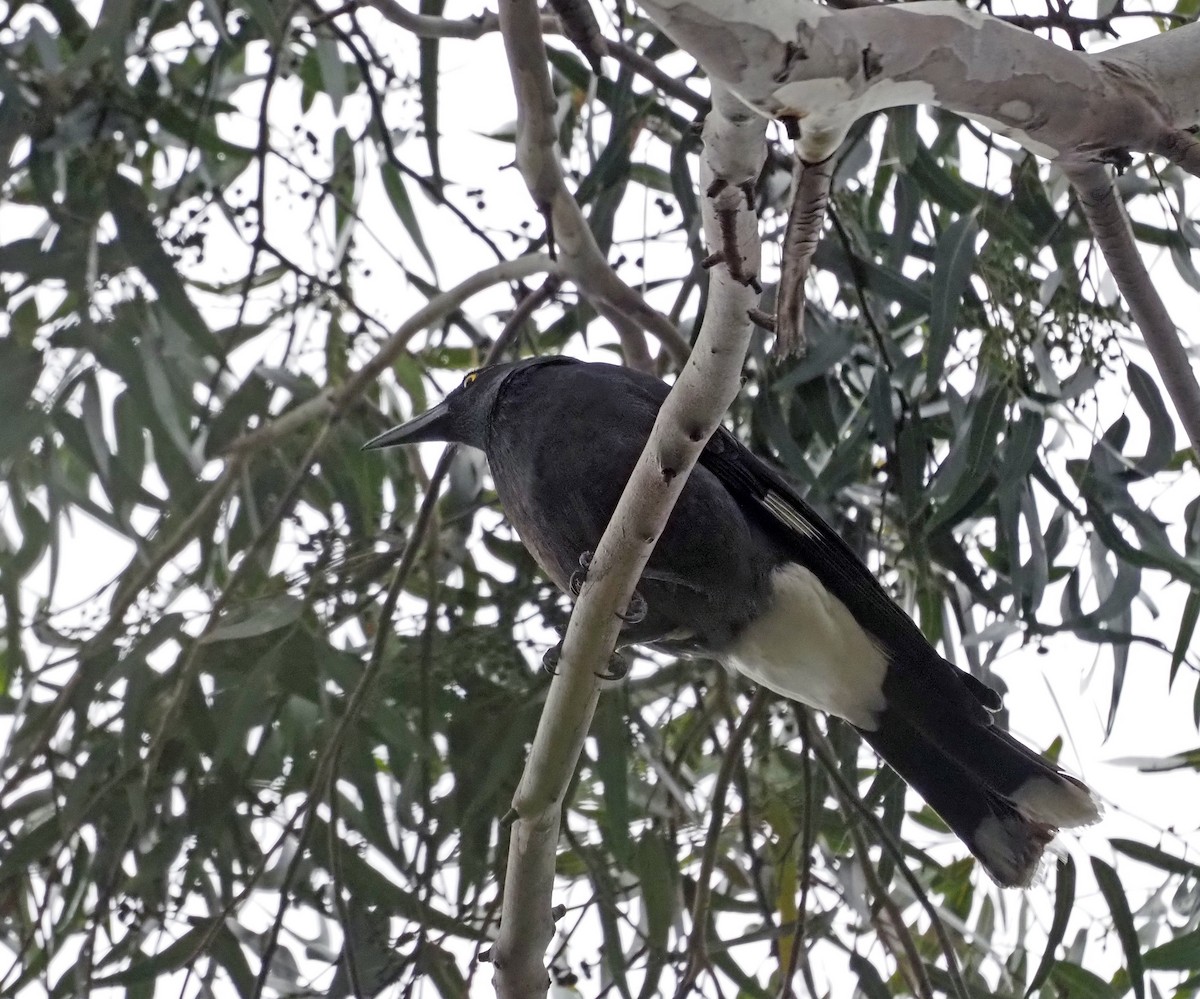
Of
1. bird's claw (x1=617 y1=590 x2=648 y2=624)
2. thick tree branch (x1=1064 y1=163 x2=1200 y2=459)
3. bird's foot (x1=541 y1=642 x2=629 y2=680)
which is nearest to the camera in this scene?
thick tree branch (x1=1064 y1=163 x2=1200 y2=459)

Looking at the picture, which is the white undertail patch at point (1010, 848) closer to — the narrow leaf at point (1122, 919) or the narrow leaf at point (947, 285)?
the narrow leaf at point (1122, 919)

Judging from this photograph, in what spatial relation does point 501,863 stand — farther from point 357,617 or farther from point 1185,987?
point 1185,987

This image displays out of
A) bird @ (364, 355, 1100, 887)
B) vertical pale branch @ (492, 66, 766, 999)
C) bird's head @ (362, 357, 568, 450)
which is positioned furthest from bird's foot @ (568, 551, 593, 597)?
bird's head @ (362, 357, 568, 450)

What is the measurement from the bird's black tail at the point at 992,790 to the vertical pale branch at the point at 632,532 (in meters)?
0.74

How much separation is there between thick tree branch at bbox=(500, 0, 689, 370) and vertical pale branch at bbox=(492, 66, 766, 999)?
2.50 feet

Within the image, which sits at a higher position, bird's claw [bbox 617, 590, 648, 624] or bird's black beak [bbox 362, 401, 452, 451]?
bird's black beak [bbox 362, 401, 452, 451]

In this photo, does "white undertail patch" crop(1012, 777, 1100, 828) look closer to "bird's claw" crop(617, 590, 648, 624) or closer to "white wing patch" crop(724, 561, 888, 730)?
"white wing patch" crop(724, 561, 888, 730)

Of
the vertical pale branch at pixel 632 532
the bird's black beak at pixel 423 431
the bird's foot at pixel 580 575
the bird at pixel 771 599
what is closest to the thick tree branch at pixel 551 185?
the bird at pixel 771 599

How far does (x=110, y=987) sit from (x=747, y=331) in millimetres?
1568

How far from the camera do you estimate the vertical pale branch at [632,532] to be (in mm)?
1025

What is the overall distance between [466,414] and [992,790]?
3.23 ft

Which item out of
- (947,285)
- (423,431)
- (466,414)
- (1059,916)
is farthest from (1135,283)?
(423,431)

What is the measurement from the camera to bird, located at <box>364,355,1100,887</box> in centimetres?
191

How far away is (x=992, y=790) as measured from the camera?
2020 millimetres
